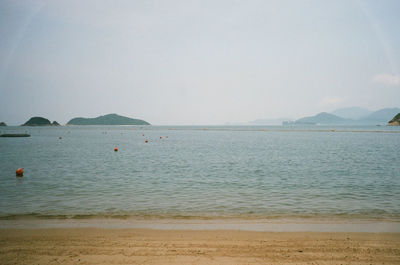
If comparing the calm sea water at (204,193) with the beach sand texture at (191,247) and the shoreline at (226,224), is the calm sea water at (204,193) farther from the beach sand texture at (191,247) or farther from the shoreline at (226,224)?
the beach sand texture at (191,247)

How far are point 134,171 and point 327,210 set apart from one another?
19588mm

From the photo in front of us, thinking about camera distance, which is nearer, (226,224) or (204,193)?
(226,224)

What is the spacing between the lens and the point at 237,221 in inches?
473

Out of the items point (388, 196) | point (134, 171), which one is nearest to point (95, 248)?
point (388, 196)

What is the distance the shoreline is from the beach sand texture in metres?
0.51

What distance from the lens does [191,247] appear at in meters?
8.86

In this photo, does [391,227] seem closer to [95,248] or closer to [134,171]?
[95,248]

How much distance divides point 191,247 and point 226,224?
122 inches

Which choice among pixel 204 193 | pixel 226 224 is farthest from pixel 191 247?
pixel 204 193

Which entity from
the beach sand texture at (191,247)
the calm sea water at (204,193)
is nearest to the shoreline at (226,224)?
the beach sand texture at (191,247)

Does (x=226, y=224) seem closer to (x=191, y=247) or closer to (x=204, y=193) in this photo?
(x=191, y=247)

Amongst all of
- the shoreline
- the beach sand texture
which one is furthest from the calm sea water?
the beach sand texture

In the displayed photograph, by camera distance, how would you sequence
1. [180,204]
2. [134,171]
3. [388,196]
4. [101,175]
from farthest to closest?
[134,171]
[101,175]
[388,196]
[180,204]

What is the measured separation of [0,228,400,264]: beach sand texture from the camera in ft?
25.9
